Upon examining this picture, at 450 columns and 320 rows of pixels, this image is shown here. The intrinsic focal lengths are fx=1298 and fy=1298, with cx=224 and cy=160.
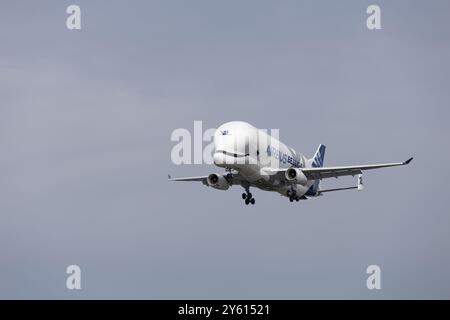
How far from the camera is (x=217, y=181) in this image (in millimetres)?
117812

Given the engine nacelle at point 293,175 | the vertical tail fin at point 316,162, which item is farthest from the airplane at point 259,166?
the vertical tail fin at point 316,162

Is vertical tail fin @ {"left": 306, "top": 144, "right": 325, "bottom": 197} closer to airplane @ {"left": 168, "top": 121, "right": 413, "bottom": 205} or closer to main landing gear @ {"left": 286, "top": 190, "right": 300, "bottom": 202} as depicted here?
airplane @ {"left": 168, "top": 121, "right": 413, "bottom": 205}

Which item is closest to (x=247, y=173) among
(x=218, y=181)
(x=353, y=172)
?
(x=218, y=181)

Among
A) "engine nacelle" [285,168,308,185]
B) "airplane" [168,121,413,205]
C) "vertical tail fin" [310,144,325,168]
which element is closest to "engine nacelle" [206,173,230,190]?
"airplane" [168,121,413,205]

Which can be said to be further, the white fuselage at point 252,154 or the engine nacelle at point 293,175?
the engine nacelle at point 293,175

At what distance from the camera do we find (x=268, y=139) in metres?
117

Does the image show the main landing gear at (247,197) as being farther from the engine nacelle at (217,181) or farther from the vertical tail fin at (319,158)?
the vertical tail fin at (319,158)

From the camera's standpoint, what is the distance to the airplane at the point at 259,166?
112250mm

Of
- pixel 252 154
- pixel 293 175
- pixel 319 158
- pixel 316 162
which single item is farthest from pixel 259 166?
pixel 319 158

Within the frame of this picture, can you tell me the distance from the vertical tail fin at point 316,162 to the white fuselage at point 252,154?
7280 millimetres

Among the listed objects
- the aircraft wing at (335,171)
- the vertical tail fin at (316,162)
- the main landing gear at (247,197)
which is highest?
the vertical tail fin at (316,162)

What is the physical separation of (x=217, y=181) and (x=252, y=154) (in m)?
5.48
